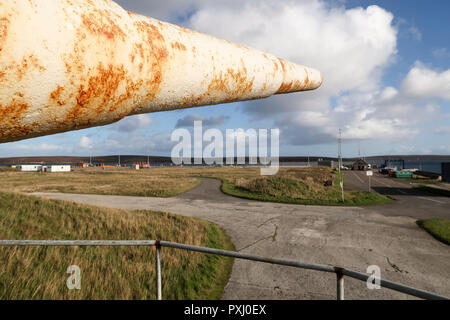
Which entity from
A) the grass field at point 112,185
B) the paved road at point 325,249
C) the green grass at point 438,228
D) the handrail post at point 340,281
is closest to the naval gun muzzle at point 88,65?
the handrail post at point 340,281

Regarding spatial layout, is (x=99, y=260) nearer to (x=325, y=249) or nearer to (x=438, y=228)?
(x=325, y=249)

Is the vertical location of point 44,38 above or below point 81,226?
above

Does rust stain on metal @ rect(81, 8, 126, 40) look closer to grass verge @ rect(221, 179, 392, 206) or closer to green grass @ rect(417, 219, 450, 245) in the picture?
green grass @ rect(417, 219, 450, 245)

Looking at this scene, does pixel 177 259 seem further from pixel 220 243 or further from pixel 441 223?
pixel 441 223

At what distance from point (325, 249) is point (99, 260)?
6.51 meters

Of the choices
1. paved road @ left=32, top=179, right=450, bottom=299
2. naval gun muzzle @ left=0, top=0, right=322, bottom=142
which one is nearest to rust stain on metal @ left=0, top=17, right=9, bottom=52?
naval gun muzzle @ left=0, top=0, right=322, bottom=142

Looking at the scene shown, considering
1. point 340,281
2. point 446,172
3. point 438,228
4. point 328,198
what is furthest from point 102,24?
point 446,172

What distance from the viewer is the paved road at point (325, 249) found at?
5504mm

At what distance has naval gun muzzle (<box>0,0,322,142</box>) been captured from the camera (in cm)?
88

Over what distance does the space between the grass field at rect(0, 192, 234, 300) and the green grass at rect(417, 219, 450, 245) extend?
7.70m

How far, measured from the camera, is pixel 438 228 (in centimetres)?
1016

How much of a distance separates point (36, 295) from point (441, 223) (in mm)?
14374

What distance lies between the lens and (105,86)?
1.10m

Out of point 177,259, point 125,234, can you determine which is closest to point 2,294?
point 177,259
